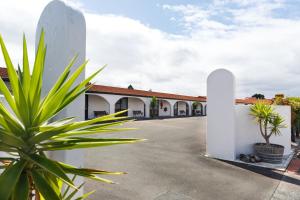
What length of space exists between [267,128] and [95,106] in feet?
59.6

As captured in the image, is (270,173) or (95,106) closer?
(270,173)

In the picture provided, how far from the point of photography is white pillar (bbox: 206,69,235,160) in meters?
8.09

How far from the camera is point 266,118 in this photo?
7.95 meters

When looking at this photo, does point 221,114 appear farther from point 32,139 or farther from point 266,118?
point 32,139

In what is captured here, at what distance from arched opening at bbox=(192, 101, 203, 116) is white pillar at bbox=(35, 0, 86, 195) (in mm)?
35346

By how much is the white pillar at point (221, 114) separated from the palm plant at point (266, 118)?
102 centimetres

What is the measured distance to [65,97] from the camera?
195 centimetres

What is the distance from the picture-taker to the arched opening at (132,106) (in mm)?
26755

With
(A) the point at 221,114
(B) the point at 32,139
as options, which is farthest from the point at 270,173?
(B) the point at 32,139

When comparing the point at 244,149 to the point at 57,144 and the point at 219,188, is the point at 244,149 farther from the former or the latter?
the point at 57,144

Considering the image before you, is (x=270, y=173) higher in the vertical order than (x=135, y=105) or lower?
lower

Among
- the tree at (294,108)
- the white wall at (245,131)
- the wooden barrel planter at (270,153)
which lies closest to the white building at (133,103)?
the tree at (294,108)

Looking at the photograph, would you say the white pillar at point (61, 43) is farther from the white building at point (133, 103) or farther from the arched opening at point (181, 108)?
the arched opening at point (181, 108)

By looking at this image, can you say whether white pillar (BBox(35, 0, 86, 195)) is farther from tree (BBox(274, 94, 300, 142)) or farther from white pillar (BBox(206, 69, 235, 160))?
tree (BBox(274, 94, 300, 142))
